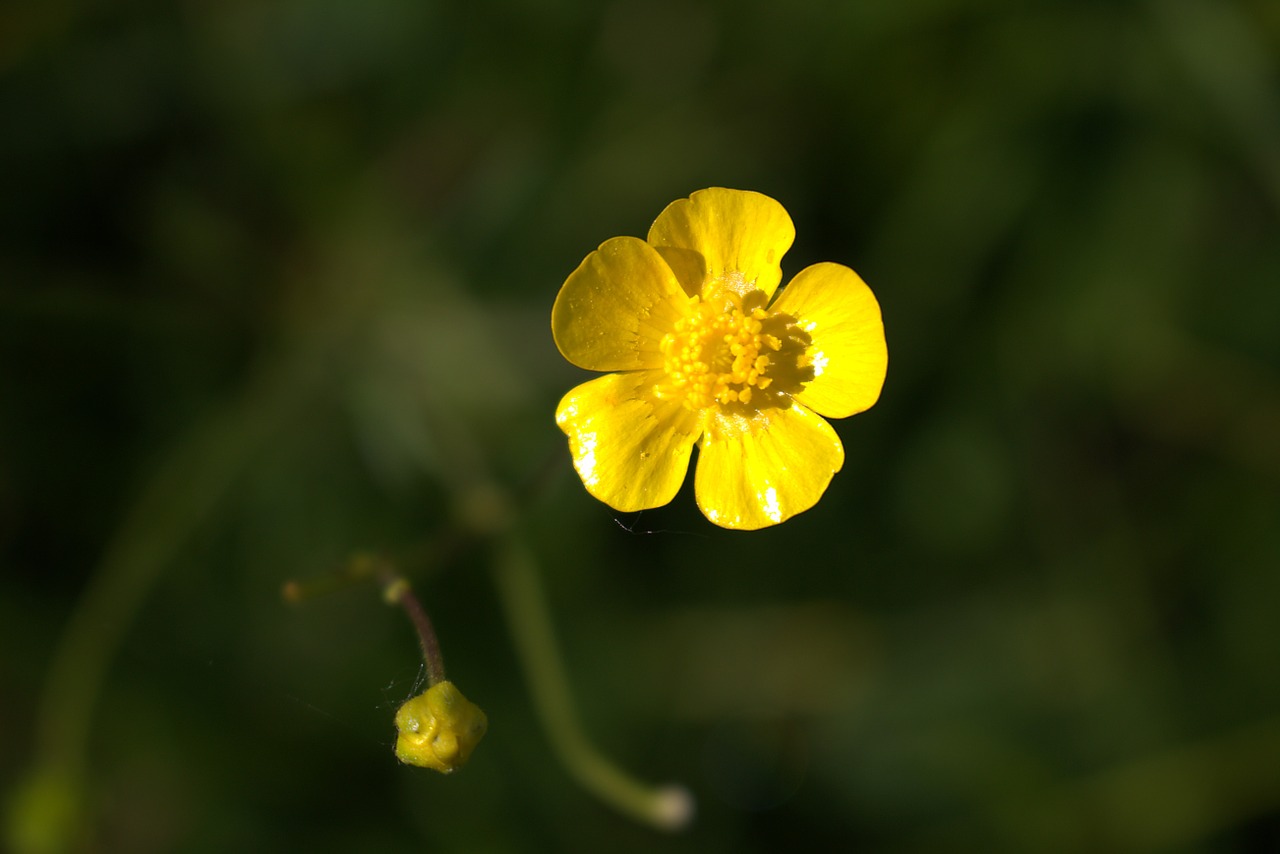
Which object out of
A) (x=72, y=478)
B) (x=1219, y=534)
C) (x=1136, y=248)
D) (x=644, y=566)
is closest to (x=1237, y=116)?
(x=1136, y=248)

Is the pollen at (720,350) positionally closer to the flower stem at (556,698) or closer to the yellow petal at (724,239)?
Result: the yellow petal at (724,239)

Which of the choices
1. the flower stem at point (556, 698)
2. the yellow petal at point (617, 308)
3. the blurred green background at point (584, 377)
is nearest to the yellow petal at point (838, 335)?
the yellow petal at point (617, 308)

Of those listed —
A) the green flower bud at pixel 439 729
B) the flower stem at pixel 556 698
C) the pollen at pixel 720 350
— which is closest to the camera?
the green flower bud at pixel 439 729

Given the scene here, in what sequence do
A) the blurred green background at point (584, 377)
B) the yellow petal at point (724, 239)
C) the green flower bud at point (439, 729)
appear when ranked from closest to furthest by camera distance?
1. the green flower bud at point (439, 729)
2. the yellow petal at point (724, 239)
3. the blurred green background at point (584, 377)

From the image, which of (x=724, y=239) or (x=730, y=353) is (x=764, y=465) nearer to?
(x=730, y=353)

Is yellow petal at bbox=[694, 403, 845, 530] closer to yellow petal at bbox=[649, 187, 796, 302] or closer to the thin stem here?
yellow petal at bbox=[649, 187, 796, 302]
